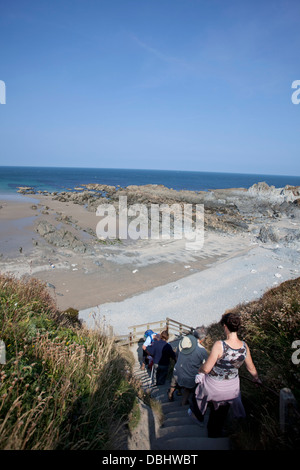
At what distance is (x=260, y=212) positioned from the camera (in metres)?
52.4

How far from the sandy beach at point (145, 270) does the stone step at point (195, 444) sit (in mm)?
→ 5543

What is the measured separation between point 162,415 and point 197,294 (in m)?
12.0

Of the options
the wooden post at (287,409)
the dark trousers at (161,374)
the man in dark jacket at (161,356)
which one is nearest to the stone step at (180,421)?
the wooden post at (287,409)

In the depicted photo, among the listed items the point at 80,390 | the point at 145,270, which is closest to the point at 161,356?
the point at 80,390

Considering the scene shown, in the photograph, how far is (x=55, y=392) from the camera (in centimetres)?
334

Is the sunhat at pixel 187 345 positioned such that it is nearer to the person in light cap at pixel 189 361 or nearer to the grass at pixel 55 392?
the person in light cap at pixel 189 361

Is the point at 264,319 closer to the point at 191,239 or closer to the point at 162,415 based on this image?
the point at 162,415

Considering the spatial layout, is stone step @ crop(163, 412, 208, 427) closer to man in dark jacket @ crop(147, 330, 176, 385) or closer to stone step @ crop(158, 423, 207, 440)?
stone step @ crop(158, 423, 207, 440)

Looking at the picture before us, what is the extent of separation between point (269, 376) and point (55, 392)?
3.33m

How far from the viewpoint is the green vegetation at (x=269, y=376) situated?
10.2 ft

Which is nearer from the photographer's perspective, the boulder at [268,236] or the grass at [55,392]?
the grass at [55,392]

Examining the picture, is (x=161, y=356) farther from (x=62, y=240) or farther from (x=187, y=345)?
(x=62, y=240)

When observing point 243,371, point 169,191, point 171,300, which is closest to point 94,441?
point 243,371

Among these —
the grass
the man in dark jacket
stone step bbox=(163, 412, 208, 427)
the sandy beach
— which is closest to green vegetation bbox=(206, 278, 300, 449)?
stone step bbox=(163, 412, 208, 427)
